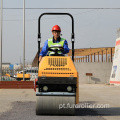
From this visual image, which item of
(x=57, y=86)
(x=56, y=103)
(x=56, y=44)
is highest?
(x=56, y=44)

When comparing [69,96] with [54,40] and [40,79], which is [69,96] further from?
[54,40]

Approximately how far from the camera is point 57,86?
335 inches

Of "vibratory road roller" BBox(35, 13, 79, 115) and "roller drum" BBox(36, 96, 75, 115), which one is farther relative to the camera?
"roller drum" BBox(36, 96, 75, 115)

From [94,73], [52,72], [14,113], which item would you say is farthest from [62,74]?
[94,73]

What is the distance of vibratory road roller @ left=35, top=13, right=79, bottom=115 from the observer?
8.31m

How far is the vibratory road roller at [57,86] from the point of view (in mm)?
8312

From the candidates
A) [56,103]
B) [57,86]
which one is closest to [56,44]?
[57,86]

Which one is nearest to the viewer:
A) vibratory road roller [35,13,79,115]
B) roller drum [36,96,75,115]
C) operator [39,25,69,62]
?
vibratory road roller [35,13,79,115]

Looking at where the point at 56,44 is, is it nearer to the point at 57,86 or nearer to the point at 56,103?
the point at 57,86

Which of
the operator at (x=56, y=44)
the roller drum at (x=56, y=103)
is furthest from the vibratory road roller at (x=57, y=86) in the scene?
the operator at (x=56, y=44)

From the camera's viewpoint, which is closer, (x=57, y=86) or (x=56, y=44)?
(x=57, y=86)

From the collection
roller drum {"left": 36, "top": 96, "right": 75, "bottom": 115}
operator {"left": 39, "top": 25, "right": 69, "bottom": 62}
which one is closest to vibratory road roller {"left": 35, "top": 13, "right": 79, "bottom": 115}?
roller drum {"left": 36, "top": 96, "right": 75, "bottom": 115}

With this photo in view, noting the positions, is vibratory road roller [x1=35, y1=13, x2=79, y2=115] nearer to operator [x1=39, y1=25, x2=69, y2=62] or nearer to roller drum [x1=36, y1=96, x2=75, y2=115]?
roller drum [x1=36, y1=96, x2=75, y2=115]

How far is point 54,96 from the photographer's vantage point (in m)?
8.44
